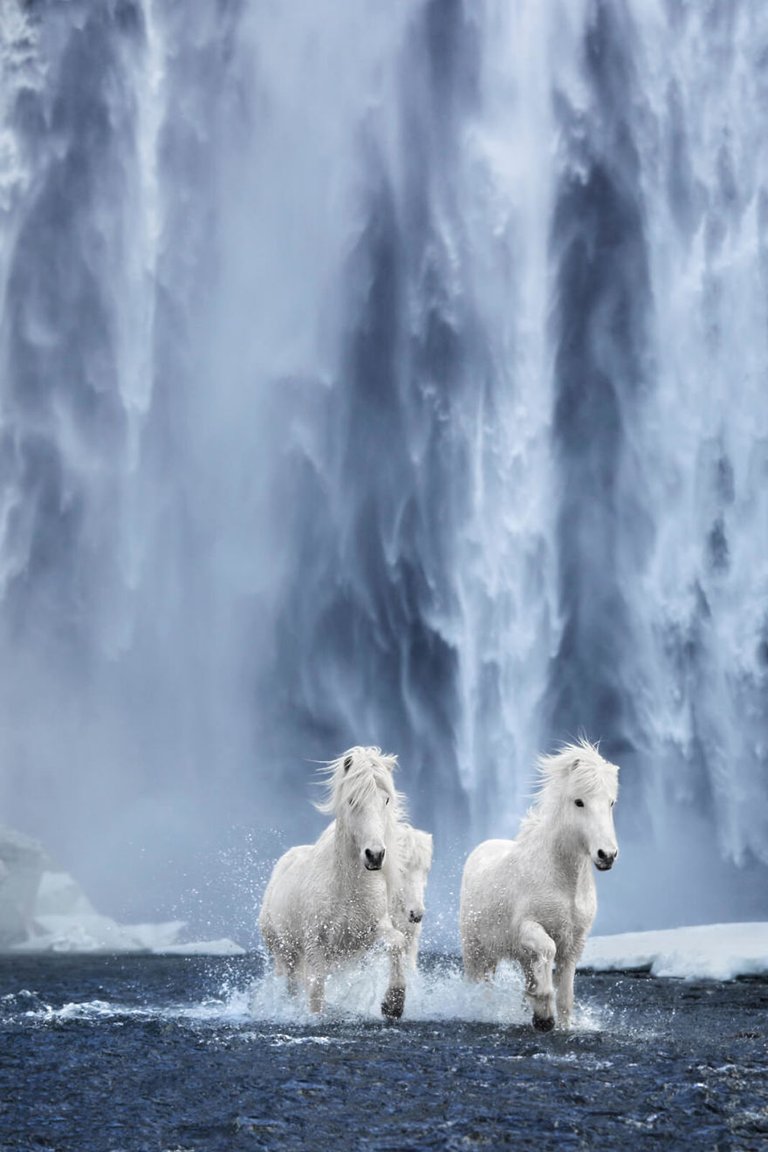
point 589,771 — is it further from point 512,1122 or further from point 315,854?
point 512,1122

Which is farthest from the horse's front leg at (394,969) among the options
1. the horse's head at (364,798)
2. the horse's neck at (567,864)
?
the horse's neck at (567,864)

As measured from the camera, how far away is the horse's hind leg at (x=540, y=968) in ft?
35.7

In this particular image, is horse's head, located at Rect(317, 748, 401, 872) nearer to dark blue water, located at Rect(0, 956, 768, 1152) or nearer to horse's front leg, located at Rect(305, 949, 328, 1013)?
horse's front leg, located at Rect(305, 949, 328, 1013)

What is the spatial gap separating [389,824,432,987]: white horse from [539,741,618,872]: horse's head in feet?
6.66

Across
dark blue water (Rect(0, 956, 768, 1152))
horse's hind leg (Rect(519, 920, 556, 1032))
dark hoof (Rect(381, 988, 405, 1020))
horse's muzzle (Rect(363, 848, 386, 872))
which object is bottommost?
dark blue water (Rect(0, 956, 768, 1152))

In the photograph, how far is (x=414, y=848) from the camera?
13664 mm

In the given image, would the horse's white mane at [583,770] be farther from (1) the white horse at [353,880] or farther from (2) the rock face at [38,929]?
(2) the rock face at [38,929]

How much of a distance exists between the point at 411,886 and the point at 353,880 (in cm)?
163

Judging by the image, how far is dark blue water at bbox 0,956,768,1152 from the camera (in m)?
7.27

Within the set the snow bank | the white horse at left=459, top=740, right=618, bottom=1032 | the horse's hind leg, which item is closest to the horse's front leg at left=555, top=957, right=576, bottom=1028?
the white horse at left=459, top=740, right=618, bottom=1032

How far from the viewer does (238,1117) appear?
7.92m

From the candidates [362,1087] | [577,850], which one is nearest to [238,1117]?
[362,1087]

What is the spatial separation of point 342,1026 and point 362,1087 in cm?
325

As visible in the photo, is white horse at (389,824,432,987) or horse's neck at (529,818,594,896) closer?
horse's neck at (529,818,594,896)
